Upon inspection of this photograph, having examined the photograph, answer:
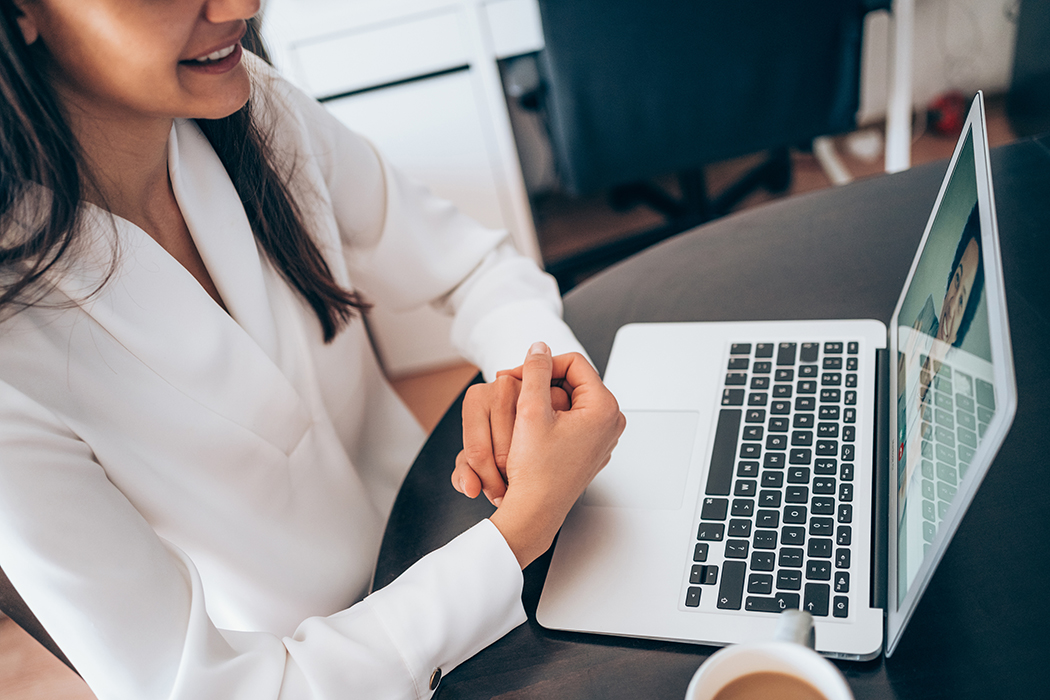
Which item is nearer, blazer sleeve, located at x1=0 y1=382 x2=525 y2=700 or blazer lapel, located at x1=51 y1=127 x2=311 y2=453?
blazer sleeve, located at x1=0 y1=382 x2=525 y2=700

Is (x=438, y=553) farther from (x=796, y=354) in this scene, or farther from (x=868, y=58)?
(x=868, y=58)

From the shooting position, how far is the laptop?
17.8 inches

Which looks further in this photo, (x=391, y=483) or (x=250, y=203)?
(x=391, y=483)

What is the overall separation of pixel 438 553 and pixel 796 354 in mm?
381

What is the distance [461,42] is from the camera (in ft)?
5.53

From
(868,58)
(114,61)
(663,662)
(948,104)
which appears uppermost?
(114,61)

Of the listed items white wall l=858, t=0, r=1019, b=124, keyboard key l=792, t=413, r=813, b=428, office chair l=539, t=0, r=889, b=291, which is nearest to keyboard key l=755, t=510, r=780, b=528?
keyboard key l=792, t=413, r=813, b=428

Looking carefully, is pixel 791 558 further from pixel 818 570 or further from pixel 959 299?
pixel 959 299

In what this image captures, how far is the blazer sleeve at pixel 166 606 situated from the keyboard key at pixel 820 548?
213 millimetres

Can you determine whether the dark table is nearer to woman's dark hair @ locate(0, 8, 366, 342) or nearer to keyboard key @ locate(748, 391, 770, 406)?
keyboard key @ locate(748, 391, 770, 406)

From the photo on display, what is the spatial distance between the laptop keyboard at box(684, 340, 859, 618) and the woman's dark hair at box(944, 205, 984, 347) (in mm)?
166

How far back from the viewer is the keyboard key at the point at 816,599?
525 mm

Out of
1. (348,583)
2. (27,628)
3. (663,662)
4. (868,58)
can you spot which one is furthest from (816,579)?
(868,58)

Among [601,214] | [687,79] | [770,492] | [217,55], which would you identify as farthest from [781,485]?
[601,214]
